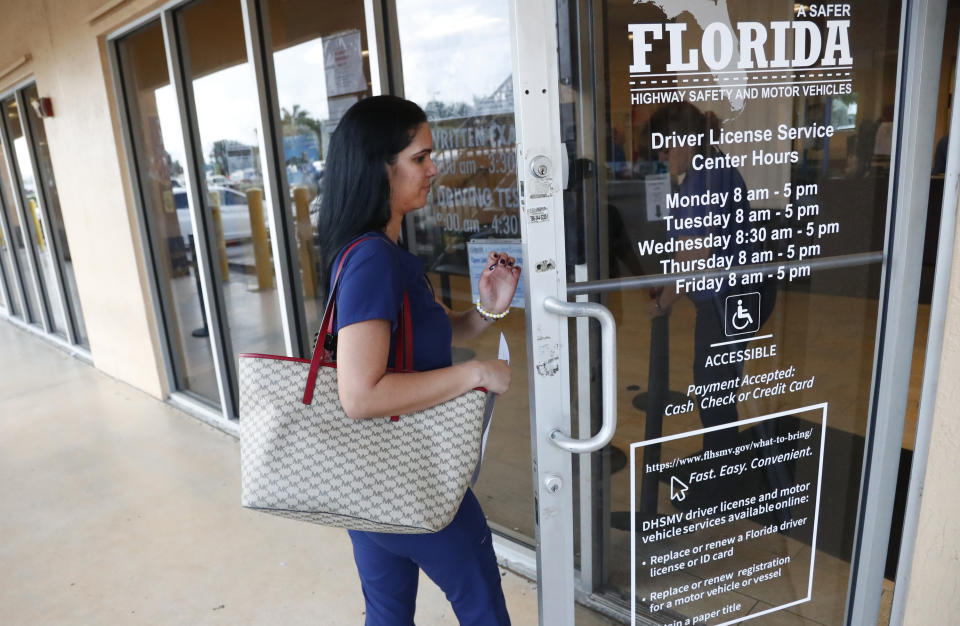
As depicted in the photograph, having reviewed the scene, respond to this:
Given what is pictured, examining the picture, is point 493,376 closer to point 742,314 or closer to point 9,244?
point 742,314

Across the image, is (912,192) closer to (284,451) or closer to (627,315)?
(627,315)

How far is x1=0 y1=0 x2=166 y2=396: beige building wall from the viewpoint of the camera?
4062 mm

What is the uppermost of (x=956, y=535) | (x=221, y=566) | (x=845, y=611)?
(x=956, y=535)

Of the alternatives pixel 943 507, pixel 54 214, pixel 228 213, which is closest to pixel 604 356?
pixel 943 507

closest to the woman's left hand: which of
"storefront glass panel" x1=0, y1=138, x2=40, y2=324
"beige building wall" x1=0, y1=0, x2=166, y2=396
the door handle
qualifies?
the door handle

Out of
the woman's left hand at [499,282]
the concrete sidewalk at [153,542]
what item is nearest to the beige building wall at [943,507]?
the concrete sidewalk at [153,542]

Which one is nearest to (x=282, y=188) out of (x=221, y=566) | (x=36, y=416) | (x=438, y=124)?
(x=438, y=124)

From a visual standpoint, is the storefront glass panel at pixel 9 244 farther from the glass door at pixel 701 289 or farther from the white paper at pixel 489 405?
the glass door at pixel 701 289

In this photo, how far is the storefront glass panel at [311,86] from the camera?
108 inches

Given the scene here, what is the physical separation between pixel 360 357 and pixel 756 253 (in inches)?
31.2

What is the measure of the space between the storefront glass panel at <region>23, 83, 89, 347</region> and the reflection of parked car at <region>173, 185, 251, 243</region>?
2190 millimetres

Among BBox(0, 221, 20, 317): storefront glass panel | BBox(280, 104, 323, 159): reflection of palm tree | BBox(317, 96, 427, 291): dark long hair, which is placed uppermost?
BBox(280, 104, 323, 159): reflection of palm tree

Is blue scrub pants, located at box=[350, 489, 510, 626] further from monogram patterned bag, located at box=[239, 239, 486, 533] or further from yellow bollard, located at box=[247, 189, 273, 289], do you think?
yellow bollard, located at box=[247, 189, 273, 289]

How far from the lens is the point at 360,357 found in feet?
3.76
